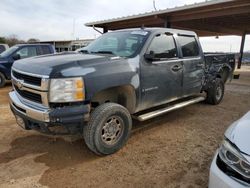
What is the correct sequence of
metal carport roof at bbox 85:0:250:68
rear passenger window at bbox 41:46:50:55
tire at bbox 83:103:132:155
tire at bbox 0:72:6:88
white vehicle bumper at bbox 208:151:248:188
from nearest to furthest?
white vehicle bumper at bbox 208:151:248:188, tire at bbox 83:103:132:155, tire at bbox 0:72:6:88, rear passenger window at bbox 41:46:50:55, metal carport roof at bbox 85:0:250:68

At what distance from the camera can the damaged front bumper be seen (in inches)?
126

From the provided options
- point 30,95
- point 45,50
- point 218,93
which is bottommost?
point 218,93

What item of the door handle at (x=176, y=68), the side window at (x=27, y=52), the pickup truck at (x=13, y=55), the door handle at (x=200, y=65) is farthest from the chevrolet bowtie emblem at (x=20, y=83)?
the side window at (x=27, y=52)

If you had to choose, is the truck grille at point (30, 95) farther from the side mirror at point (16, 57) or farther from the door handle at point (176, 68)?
the side mirror at point (16, 57)

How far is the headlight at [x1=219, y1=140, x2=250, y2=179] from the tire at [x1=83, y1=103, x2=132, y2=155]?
6.05 feet

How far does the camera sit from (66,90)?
3.23m

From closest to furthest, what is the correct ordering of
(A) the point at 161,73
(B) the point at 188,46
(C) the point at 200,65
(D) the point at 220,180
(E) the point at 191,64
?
(D) the point at 220,180 < (A) the point at 161,73 < (E) the point at 191,64 < (B) the point at 188,46 < (C) the point at 200,65

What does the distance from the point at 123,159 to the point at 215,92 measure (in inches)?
161

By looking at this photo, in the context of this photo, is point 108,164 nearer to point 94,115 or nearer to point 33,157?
point 94,115

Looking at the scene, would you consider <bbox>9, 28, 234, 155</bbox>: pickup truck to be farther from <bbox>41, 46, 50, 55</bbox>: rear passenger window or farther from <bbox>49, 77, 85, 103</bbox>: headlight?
<bbox>41, 46, 50, 55</bbox>: rear passenger window

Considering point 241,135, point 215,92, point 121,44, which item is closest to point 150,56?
point 121,44

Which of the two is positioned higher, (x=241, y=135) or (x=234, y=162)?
(x=241, y=135)

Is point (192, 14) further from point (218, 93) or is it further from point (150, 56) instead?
point (150, 56)

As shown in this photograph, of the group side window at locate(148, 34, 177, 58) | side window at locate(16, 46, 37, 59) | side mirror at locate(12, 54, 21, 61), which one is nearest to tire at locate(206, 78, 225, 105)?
side window at locate(148, 34, 177, 58)
